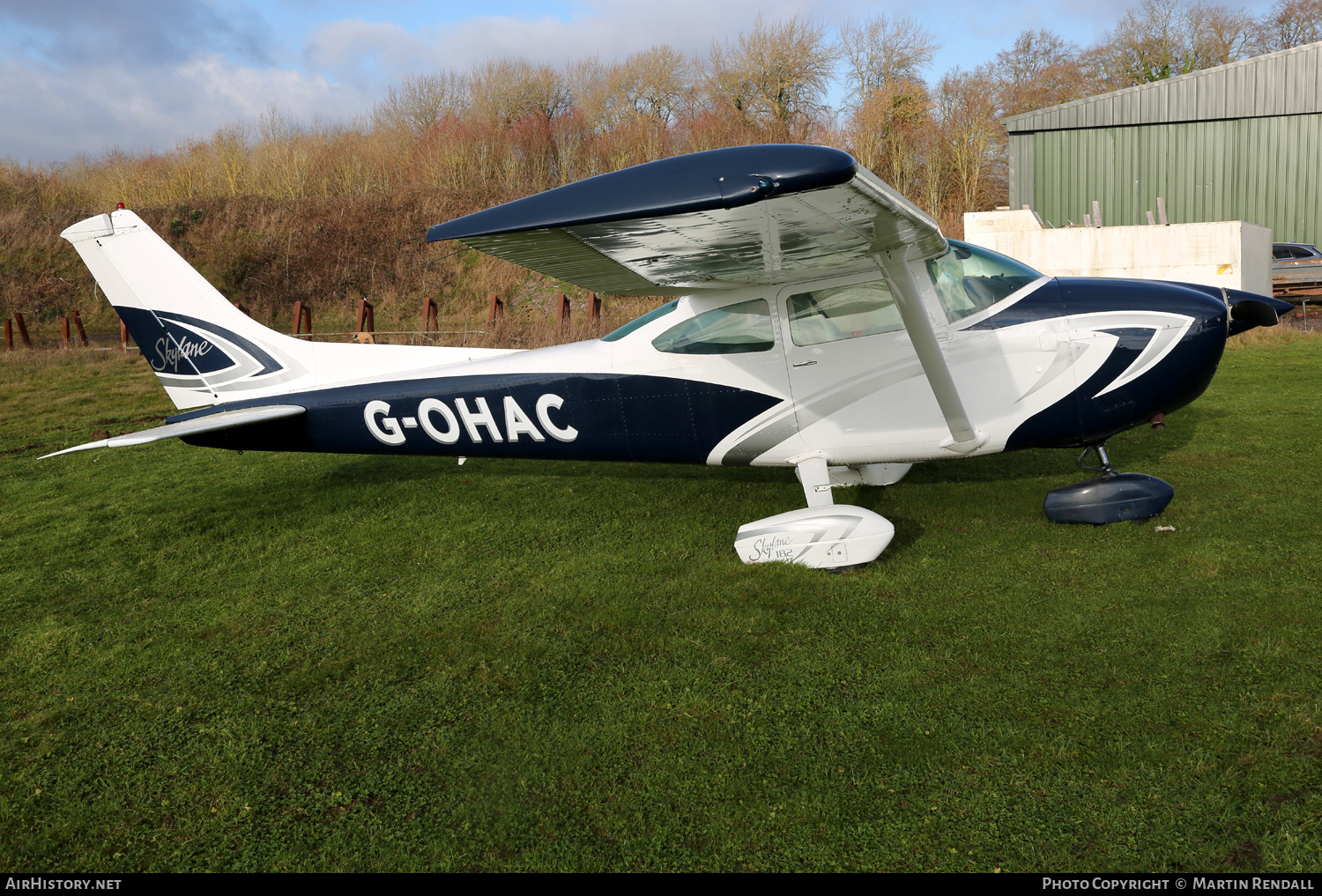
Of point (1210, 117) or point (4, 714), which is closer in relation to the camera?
point (4, 714)

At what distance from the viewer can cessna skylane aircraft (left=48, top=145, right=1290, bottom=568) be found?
4.52 meters

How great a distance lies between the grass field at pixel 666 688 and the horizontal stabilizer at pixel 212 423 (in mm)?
910

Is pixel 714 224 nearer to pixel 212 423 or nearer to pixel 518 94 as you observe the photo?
pixel 212 423

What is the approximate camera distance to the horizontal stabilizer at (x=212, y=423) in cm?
501

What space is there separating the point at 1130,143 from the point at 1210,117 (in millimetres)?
2016

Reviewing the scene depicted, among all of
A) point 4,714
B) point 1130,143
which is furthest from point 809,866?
point 1130,143

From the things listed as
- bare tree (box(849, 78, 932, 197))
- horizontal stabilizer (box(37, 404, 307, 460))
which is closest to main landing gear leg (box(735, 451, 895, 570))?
horizontal stabilizer (box(37, 404, 307, 460))

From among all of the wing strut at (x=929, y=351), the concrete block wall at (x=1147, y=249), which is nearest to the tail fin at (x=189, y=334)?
the wing strut at (x=929, y=351)

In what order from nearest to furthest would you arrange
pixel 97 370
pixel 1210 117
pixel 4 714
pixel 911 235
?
pixel 4 714 → pixel 911 235 → pixel 97 370 → pixel 1210 117

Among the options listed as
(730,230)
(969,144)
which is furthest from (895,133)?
(730,230)

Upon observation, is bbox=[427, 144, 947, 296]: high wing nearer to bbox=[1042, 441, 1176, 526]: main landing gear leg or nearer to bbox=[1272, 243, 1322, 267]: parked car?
bbox=[1042, 441, 1176, 526]: main landing gear leg

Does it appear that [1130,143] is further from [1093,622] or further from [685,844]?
[685,844]

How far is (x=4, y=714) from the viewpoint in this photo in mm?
3562

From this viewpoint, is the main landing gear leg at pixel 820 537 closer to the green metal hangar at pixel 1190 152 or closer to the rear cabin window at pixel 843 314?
the rear cabin window at pixel 843 314
